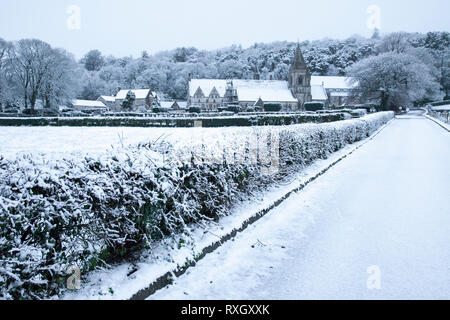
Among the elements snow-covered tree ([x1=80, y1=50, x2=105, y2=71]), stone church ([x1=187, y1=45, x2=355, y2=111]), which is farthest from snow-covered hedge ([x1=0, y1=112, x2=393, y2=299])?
snow-covered tree ([x1=80, y1=50, x2=105, y2=71])

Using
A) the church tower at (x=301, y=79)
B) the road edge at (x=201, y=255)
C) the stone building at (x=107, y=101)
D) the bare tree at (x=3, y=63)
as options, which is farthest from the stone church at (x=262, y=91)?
the road edge at (x=201, y=255)

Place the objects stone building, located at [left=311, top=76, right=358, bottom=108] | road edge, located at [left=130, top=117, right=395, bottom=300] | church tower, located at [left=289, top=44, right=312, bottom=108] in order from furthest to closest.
Result: 1. stone building, located at [left=311, top=76, right=358, bottom=108]
2. church tower, located at [left=289, top=44, right=312, bottom=108]
3. road edge, located at [left=130, top=117, right=395, bottom=300]

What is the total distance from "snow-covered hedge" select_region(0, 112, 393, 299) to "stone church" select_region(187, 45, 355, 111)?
80.9m

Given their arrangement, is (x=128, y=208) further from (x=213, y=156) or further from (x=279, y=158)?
(x=279, y=158)

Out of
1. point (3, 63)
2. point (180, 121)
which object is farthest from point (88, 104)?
point (180, 121)

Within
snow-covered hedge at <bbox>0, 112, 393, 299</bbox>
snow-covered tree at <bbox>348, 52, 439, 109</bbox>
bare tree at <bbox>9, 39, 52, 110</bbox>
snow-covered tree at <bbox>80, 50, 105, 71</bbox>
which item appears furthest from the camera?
snow-covered tree at <bbox>80, 50, 105, 71</bbox>

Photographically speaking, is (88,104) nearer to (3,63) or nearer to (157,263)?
(3,63)

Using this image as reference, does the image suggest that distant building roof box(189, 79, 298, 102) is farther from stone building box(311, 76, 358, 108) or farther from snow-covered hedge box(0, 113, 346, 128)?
snow-covered hedge box(0, 113, 346, 128)

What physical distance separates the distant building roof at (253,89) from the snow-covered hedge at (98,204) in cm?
8373

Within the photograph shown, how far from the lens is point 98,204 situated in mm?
3777

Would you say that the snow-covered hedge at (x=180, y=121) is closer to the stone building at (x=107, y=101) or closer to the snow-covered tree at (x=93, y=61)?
the stone building at (x=107, y=101)

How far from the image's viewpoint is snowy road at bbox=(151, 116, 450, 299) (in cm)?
411

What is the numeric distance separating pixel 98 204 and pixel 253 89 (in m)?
89.1
